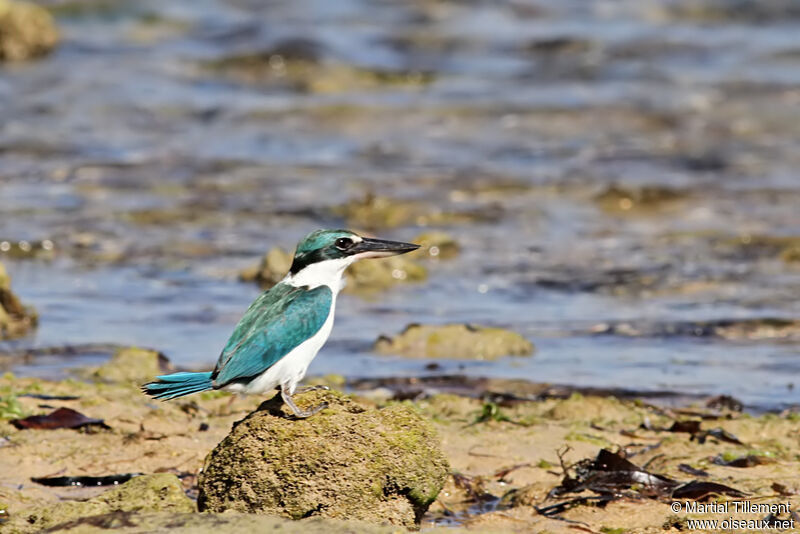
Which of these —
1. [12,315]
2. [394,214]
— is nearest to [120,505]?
[12,315]

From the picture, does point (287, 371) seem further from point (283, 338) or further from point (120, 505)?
point (120, 505)

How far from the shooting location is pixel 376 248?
5059 millimetres

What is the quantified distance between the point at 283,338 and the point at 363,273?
15.1 ft

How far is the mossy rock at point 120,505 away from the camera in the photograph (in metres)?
4.31

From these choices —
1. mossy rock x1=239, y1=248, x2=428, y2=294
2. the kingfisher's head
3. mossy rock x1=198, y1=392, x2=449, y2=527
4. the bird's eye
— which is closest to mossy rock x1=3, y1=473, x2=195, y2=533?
mossy rock x1=198, y1=392, x2=449, y2=527

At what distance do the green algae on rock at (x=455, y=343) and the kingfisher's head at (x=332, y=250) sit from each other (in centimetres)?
263

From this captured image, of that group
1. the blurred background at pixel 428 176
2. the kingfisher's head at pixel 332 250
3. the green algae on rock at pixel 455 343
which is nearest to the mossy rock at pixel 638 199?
the blurred background at pixel 428 176

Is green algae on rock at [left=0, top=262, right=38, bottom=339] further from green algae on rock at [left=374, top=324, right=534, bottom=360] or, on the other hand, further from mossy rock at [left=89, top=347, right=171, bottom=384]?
green algae on rock at [left=374, top=324, right=534, bottom=360]

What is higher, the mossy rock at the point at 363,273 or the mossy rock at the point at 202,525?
the mossy rock at the point at 202,525

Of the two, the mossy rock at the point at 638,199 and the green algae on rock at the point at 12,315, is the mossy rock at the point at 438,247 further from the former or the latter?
the green algae on rock at the point at 12,315

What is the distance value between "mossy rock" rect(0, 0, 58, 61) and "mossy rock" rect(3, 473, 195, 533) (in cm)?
1524

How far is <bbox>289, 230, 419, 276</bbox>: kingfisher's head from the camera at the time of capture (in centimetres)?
493

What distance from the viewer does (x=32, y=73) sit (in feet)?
58.4

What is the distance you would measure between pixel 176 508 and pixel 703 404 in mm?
3322
